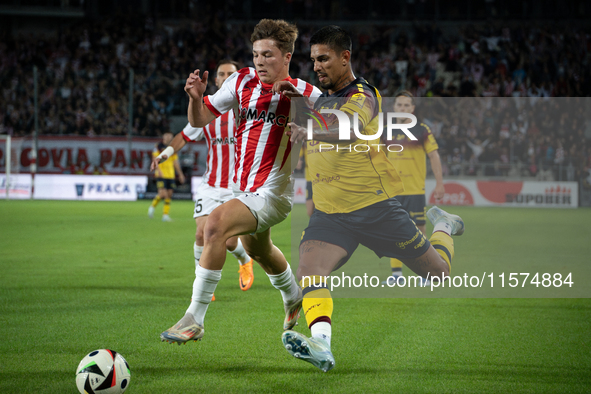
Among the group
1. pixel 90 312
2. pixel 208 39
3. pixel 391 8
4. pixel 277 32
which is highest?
pixel 391 8

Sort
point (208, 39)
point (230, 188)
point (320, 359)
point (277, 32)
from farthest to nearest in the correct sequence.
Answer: point (208, 39) → point (230, 188) → point (277, 32) → point (320, 359)

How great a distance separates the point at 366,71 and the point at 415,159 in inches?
856

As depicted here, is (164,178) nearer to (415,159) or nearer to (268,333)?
(415,159)

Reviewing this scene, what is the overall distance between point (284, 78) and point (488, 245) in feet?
22.4

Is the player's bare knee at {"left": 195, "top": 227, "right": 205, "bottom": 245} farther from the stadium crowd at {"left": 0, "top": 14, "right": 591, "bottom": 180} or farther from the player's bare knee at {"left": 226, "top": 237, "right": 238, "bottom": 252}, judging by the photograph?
the stadium crowd at {"left": 0, "top": 14, "right": 591, "bottom": 180}

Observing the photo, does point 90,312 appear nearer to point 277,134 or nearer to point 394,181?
point 277,134

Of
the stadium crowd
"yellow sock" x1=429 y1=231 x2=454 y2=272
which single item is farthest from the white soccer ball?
the stadium crowd

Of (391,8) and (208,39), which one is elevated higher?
(391,8)

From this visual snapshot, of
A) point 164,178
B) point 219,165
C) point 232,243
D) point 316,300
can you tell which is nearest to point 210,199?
point 219,165

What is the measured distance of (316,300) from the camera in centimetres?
379

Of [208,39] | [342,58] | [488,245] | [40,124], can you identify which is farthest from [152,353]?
[208,39]

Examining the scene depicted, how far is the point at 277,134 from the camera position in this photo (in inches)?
170

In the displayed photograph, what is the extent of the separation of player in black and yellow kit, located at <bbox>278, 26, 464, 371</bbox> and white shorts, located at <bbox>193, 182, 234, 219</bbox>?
2209 mm

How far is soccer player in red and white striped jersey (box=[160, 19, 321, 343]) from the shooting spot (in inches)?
158
